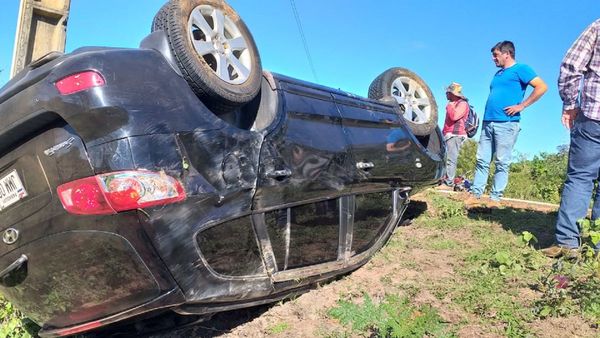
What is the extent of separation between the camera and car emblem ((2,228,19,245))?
2457 millimetres

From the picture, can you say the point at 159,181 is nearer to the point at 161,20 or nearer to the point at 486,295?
the point at 161,20

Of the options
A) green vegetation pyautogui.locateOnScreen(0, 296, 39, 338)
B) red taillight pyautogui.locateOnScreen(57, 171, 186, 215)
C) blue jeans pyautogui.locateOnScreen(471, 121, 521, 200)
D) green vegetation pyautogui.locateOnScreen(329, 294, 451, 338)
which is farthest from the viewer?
blue jeans pyautogui.locateOnScreen(471, 121, 521, 200)

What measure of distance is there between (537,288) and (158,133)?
2624 mm

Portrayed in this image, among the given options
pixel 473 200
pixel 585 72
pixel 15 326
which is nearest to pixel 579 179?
pixel 585 72

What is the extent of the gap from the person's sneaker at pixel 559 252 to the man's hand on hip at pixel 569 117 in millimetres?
938

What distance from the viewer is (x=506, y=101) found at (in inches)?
229

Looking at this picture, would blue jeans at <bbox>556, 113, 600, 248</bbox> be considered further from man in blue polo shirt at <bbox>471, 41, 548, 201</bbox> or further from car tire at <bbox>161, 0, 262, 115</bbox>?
car tire at <bbox>161, 0, 262, 115</bbox>

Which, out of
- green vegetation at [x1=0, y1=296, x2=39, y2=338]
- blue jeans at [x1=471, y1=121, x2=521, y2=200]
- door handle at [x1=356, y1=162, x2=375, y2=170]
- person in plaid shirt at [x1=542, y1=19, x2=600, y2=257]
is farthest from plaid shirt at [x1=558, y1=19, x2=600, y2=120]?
green vegetation at [x1=0, y1=296, x2=39, y2=338]

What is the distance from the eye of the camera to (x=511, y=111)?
18.9 feet

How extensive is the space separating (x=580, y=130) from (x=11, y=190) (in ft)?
12.4

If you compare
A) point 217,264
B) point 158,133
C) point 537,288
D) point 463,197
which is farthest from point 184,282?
point 463,197

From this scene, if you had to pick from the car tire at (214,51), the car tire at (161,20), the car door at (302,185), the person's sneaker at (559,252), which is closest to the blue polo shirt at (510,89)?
the person's sneaker at (559,252)

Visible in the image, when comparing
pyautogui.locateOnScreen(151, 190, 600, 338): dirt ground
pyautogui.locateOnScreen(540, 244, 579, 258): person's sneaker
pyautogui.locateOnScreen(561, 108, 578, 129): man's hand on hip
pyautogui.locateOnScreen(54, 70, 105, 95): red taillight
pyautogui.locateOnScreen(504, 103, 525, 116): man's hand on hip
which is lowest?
pyautogui.locateOnScreen(151, 190, 600, 338): dirt ground

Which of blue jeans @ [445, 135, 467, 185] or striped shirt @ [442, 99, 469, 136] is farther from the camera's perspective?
blue jeans @ [445, 135, 467, 185]
